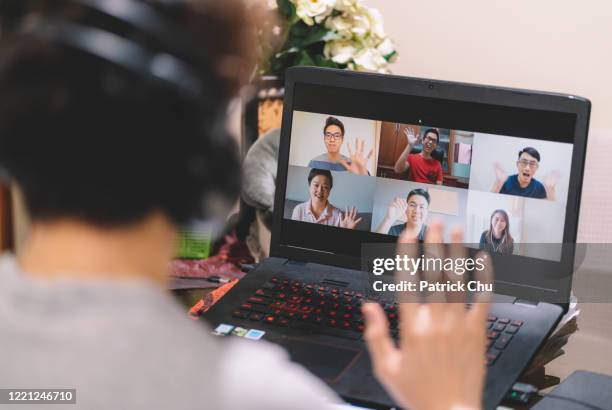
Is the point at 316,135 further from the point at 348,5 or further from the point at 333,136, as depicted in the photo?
the point at 348,5

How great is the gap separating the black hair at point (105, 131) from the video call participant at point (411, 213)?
70 cm

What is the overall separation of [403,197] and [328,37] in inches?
16.2

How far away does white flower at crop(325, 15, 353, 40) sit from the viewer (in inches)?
58.0

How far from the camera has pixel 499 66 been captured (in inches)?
80.3

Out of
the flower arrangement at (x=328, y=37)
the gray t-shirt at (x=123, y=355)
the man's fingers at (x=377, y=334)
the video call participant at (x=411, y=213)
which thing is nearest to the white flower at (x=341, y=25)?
the flower arrangement at (x=328, y=37)

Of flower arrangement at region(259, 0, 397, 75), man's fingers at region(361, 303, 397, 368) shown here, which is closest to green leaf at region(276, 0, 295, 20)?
flower arrangement at region(259, 0, 397, 75)

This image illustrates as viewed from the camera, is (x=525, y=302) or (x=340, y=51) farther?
(x=340, y=51)

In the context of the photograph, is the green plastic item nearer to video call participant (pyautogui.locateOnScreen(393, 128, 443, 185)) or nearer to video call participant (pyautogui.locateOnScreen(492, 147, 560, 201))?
video call participant (pyautogui.locateOnScreen(393, 128, 443, 185))

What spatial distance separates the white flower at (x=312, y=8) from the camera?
1.45m

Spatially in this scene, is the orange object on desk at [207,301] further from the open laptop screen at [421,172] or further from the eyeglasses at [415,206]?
the eyeglasses at [415,206]

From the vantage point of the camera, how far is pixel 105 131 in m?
0.48

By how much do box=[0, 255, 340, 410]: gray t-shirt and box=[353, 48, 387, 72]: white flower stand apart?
1.03 m

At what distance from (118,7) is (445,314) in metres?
0.35
